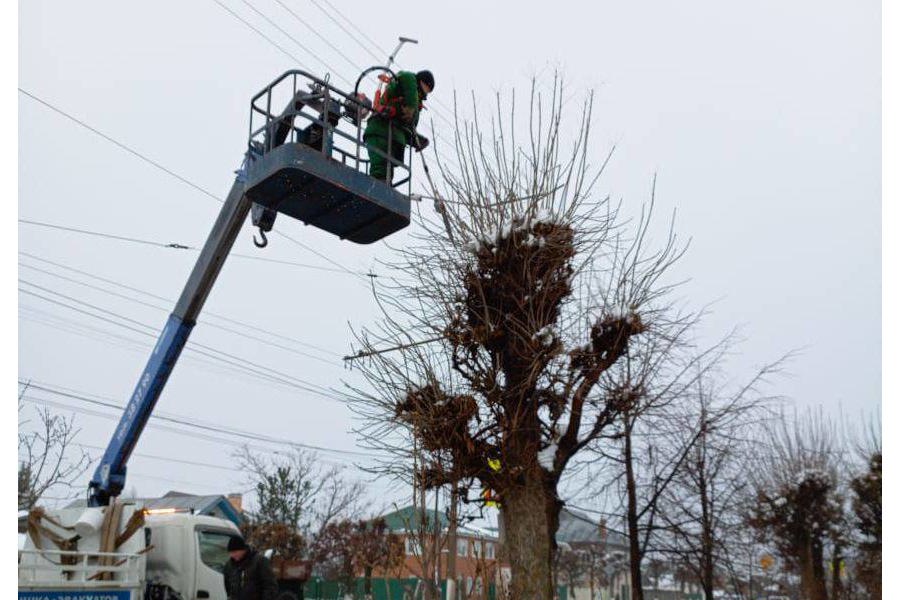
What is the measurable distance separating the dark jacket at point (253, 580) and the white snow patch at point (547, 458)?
10.8 ft

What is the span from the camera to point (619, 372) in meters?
10.6

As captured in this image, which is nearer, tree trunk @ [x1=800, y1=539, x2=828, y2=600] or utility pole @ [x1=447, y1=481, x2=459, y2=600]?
utility pole @ [x1=447, y1=481, x2=459, y2=600]

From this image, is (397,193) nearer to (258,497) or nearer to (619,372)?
(619,372)

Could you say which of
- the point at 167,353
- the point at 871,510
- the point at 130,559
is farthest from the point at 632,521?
the point at 871,510

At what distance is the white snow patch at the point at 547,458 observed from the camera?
8984 mm

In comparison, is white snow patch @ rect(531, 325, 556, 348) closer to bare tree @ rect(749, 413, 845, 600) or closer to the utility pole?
the utility pole

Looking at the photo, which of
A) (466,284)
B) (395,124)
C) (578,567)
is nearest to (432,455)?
(466,284)

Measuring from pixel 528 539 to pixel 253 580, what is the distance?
3.10 meters

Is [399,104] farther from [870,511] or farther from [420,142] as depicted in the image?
[870,511]

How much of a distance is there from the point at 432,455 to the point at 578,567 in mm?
41956

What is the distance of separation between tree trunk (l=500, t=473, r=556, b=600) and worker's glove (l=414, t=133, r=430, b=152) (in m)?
4.17

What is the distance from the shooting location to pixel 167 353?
11.2 m

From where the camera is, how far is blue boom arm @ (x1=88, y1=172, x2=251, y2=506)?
438 inches

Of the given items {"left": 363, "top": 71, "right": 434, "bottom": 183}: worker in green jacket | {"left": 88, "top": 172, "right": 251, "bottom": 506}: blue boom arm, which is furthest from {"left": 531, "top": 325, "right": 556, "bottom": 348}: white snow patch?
{"left": 88, "top": 172, "right": 251, "bottom": 506}: blue boom arm
